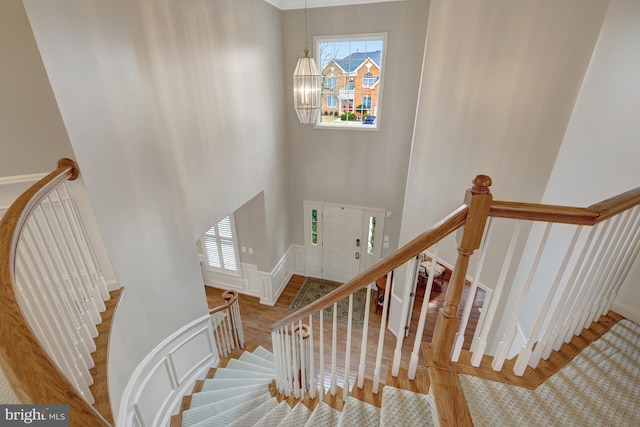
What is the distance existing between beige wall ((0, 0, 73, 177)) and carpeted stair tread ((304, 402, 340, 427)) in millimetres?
2312

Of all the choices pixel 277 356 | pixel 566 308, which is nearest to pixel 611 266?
pixel 566 308

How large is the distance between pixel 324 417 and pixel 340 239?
4.40 meters

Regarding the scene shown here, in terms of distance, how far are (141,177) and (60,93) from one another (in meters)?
0.84

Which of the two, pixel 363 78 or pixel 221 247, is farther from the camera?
pixel 221 247

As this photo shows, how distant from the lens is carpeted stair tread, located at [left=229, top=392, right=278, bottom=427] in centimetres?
251

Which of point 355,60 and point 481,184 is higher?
point 355,60

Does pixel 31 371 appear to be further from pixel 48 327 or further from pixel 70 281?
pixel 70 281

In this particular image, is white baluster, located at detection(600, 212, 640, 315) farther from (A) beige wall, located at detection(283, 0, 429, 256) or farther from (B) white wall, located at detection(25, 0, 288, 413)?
(A) beige wall, located at detection(283, 0, 429, 256)

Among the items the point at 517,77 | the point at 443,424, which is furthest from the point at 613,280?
the point at 517,77

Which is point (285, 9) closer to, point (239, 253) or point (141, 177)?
point (141, 177)

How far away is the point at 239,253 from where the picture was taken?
19.0 ft

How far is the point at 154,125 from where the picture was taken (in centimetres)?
270

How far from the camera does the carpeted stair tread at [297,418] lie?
210 cm

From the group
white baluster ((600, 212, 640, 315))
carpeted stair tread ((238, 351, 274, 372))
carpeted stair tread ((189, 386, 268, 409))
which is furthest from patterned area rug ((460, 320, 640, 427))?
carpeted stair tread ((238, 351, 274, 372))
